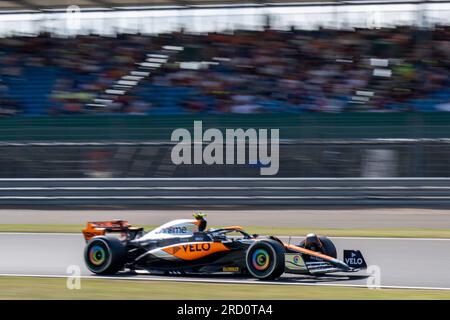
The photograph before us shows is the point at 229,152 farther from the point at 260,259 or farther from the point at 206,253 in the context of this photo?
the point at 260,259

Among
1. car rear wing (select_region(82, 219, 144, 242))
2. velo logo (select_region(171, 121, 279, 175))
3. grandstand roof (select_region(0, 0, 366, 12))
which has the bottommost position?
car rear wing (select_region(82, 219, 144, 242))

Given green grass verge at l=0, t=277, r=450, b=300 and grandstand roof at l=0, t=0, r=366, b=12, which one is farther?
grandstand roof at l=0, t=0, r=366, b=12

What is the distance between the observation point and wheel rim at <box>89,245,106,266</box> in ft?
30.8

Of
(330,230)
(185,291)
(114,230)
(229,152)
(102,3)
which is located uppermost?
(102,3)

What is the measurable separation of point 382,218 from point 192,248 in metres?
7.36

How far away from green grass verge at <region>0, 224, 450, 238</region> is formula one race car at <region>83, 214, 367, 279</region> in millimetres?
4144

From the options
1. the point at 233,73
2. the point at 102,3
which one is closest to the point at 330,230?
the point at 233,73

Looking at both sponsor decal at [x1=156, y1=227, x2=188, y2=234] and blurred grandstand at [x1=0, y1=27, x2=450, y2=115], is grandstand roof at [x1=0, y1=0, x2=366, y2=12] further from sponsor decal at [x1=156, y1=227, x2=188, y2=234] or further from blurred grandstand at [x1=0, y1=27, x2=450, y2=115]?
sponsor decal at [x1=156, y1=227, x2=188, y2=234]

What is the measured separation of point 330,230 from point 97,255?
5674mm

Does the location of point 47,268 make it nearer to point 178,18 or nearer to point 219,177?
point 219,177

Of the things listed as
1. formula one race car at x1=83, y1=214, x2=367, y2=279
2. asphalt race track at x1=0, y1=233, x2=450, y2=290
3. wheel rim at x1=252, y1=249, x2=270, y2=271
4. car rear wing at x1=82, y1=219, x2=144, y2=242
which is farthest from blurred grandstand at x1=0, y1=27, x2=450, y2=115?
wheel rim at x1=252, y1=249, x2=270, y2=271

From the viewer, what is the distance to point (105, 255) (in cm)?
938

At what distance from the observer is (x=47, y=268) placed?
10000 mm

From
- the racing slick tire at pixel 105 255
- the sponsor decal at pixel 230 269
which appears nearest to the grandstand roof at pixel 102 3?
the racing slick tire at pixel 105 255
